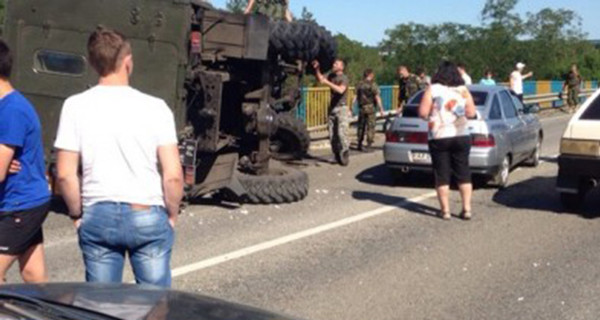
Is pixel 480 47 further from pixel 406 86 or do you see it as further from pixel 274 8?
pixel 274 8

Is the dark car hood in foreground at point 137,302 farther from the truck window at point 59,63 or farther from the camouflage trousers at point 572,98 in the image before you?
the camouflage trousers at point 572,98

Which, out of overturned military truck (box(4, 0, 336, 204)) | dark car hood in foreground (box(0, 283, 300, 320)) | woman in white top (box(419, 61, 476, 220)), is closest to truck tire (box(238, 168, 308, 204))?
overturned military truck (box(4, 0, 336, 204))

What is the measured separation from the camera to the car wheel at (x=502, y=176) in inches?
500

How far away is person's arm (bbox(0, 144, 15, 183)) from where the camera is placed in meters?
4.46

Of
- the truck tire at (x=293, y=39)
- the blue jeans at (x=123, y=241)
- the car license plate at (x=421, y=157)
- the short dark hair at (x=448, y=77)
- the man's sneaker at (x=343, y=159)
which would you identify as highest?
the truck tire at (x=293, y=39)

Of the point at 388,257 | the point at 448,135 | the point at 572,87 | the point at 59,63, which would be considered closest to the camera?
the point at 388,257

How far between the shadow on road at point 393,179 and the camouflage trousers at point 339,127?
0.85m

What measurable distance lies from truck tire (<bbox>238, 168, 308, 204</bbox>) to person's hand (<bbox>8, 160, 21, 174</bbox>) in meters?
6.40

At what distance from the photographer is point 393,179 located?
1359 cm

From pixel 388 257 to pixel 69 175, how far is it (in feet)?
14.9

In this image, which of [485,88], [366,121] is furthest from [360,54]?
[485,88]

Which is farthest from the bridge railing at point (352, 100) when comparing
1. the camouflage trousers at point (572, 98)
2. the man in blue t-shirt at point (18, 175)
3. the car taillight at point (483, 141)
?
the man in blue t-shirt at point (18, 175)

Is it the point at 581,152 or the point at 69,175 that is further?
the point at 581,152

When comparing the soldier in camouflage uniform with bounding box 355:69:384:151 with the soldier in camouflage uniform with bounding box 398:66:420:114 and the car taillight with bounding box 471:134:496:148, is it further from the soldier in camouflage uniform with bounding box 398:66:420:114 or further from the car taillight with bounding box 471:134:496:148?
the car taillight with bounding box 471:134:496:148
